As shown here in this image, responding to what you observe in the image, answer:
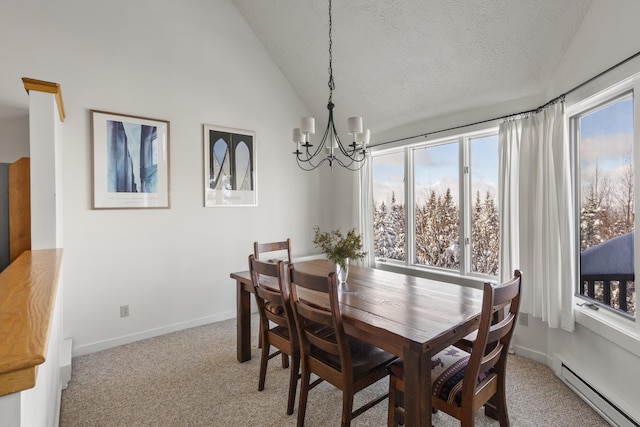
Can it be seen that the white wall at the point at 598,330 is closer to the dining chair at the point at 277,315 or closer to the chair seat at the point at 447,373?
the chair seat at the point at 447,373

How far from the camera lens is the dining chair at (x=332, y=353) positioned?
1680 millimetres

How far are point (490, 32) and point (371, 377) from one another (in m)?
2.74

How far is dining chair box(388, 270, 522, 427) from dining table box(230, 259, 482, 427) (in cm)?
15

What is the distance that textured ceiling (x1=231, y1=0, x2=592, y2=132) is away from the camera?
8.13 ft

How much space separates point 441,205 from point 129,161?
133 inches

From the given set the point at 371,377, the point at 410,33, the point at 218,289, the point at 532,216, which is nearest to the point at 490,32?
the point at 410,33

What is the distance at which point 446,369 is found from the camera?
5.61ft

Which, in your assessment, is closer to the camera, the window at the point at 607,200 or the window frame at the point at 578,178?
the window frame at the point at 578,178

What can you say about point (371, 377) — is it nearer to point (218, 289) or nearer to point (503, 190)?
point (503, 190)

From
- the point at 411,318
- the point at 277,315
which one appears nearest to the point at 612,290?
the point at 411,318

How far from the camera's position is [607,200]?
2287 millimetres

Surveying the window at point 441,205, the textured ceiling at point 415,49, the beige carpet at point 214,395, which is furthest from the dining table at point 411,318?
the textured ceiling at point 415,49

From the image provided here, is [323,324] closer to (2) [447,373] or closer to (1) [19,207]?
(2) [447,373]

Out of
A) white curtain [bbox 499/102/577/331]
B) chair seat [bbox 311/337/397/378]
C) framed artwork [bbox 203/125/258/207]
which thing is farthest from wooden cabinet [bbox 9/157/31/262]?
white curtain [bbox 499/102/577/331]
